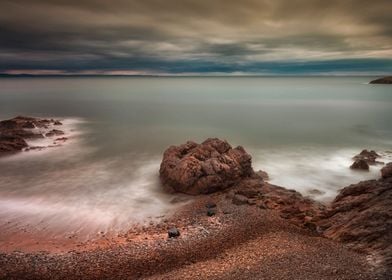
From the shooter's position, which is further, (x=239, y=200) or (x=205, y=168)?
(x=205, y=168)

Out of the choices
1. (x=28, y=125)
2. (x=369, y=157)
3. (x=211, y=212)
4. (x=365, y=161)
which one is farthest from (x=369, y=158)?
(x=28, y=125)

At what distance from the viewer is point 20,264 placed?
11391 millimetres

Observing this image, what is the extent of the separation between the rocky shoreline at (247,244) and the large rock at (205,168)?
2.72 ft

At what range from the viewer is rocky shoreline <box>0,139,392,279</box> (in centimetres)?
1041

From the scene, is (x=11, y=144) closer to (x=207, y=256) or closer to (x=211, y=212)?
(x=211, y=212)

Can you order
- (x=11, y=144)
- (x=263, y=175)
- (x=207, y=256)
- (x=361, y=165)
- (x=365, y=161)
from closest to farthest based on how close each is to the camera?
1. (x=207, y=256)
2. (x=263, y=175)
3. (x=361, y=165)
4. (x=365, y=161)
5. (x=11, y=144)

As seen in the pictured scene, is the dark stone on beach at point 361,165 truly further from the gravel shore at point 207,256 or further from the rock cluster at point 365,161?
the gravel shore at point 207,256

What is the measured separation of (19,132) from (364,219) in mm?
31273

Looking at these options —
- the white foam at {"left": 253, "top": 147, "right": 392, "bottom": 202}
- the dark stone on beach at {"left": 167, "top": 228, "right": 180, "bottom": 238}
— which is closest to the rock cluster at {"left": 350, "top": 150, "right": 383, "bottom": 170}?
the white foam at {"left": 253, "top": 147, "right": 392, "bottom": 202}

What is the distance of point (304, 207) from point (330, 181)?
270 inches

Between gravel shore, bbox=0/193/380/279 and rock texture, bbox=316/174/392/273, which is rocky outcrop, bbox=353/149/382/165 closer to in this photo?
rock texture, bbox=316/174/392/273

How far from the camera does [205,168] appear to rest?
1831 cm

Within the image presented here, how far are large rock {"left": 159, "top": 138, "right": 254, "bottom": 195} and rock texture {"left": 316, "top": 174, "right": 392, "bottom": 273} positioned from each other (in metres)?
5.61

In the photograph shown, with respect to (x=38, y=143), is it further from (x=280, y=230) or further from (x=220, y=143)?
(x=280, y=230)
